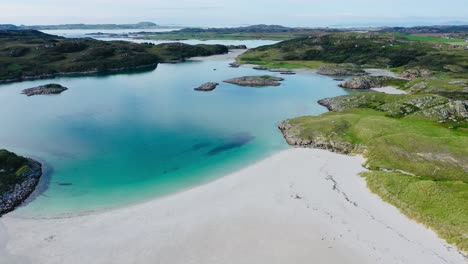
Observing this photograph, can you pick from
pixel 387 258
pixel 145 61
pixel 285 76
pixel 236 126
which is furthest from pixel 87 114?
pixel 145 61

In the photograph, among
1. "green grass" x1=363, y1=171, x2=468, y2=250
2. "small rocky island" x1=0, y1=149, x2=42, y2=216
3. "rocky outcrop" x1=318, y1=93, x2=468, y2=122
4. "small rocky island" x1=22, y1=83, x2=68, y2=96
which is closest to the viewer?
"green grass" x1=363, y1=171, x2=468, y2=250

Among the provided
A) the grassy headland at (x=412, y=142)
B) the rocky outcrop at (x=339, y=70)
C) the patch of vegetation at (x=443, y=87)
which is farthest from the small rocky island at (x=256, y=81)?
the patch of vegetation at (x=443, y=87)

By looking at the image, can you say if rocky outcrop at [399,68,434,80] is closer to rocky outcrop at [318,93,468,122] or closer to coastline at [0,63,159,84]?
rocky outcrop at [318,93,468,122]

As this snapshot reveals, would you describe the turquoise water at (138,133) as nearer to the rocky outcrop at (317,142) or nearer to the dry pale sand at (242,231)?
the rocky outcrop at (317,142)

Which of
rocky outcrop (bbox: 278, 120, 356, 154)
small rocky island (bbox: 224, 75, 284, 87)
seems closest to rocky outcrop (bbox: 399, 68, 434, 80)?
small rocky island (bbox: 224, 75, 284, 87)

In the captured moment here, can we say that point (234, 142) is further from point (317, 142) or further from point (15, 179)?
point (15, 179)

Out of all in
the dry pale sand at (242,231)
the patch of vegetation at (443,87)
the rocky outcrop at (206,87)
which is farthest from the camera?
the rocky outcrop at (206,87)
